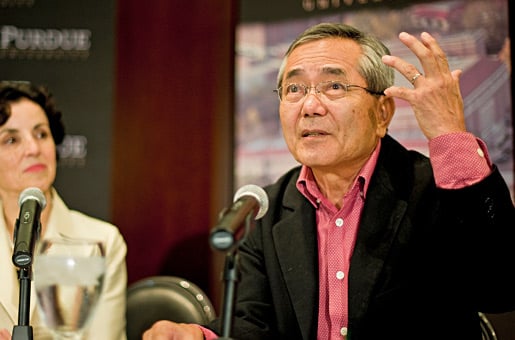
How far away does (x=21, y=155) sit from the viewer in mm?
2518

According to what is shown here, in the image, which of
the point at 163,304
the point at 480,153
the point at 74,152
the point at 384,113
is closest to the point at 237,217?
the point at 480,153

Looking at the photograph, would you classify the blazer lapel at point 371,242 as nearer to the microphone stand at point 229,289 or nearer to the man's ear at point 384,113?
the man's ear at point 384,113

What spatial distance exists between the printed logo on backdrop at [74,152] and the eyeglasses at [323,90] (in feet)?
4.45

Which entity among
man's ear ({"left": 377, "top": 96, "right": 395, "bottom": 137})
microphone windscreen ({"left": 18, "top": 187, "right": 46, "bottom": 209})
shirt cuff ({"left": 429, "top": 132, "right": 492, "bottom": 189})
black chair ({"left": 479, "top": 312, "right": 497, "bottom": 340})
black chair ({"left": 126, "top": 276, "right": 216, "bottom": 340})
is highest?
man's ear ({"left": 377, "top": 96, "right": 395, "bottom": 137})

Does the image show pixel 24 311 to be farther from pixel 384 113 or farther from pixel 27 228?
pixel 384 113

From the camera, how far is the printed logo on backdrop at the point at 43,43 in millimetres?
3180

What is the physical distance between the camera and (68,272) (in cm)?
138

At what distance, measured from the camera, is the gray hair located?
2.08m

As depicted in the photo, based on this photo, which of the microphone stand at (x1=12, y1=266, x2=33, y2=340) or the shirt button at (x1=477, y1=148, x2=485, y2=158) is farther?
the shirt button at (x1=477, y1=148, x2=485, y2=158)

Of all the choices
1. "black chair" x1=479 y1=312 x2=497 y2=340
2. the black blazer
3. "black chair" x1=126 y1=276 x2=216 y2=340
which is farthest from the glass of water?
"black chair" x1=479 y1=312 x2=497 y2=340

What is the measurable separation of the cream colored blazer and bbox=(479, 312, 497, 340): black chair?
119 centimetres

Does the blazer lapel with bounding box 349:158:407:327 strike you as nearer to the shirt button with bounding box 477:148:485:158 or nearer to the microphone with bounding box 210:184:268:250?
the shirt button with bounding box 477:148:485:158

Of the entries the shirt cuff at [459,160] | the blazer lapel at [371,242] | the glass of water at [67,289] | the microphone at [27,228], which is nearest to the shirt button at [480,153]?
the shirt cuff at [459,160]

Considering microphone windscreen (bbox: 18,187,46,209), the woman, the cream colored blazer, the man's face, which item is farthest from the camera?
the woman
